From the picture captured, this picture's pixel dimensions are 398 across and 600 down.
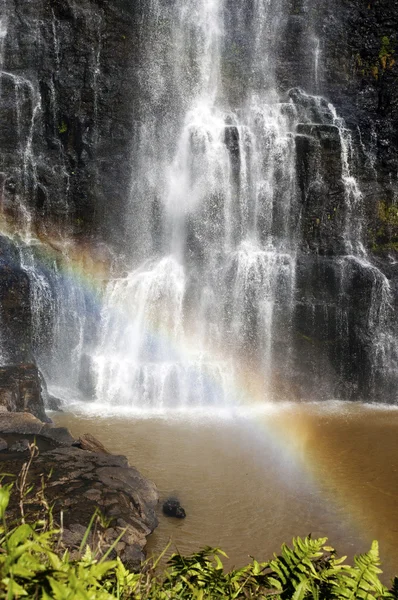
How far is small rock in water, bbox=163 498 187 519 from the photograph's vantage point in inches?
303

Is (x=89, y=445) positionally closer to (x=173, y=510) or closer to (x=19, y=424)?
(x=19, y=424)

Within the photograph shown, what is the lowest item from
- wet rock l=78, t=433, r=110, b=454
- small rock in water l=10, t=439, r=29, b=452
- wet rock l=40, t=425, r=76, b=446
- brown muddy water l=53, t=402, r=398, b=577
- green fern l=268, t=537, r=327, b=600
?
brown muddy water l=53, t=402, r=398, b=577

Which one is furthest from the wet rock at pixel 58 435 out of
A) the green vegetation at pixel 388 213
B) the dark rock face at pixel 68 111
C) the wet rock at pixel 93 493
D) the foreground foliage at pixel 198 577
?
the green vegetation at pixel 388 213

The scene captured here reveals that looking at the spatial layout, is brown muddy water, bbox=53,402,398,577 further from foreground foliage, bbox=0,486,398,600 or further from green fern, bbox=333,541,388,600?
green fern, bbox=333,541,388,600

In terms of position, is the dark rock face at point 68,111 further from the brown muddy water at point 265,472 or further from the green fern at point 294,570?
the green fern at point 294,570

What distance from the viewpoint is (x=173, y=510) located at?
25.4ft

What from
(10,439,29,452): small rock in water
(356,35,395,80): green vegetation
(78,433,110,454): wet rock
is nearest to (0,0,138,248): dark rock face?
(356,35,395,80): green vegetation

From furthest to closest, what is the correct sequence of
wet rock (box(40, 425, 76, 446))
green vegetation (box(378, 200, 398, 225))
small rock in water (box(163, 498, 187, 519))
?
green vegetation (box(378, 200, 398, 225)) < wet rock (box(40, 425, 76, 446)) < small rock in water (box(163, 498, 187, 519))

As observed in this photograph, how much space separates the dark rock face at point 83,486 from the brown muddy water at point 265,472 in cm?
46

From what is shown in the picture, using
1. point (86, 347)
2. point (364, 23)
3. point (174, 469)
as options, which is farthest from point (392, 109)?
point (174, 469)

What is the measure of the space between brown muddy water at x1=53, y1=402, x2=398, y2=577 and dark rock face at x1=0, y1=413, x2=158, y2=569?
46cm

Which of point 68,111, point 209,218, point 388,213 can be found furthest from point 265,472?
point 68,111

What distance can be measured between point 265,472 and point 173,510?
2.83m

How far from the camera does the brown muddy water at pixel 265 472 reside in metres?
7.45
